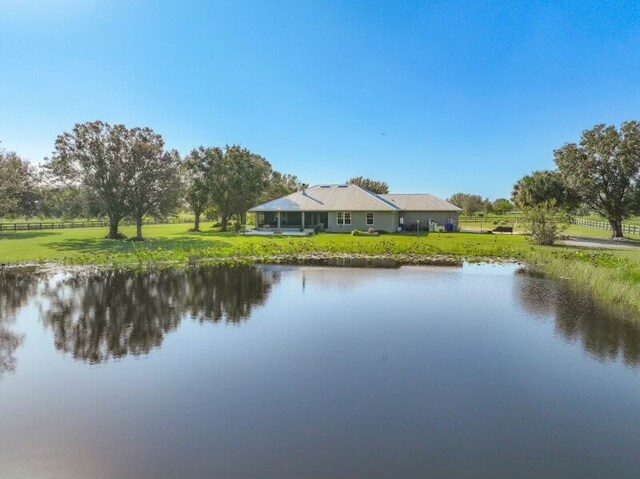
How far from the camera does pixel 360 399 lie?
7.89 metres

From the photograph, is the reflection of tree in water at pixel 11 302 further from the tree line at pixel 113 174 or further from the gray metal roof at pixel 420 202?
the gray metal roof at pixel 420 202

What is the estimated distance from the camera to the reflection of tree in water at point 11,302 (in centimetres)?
1008

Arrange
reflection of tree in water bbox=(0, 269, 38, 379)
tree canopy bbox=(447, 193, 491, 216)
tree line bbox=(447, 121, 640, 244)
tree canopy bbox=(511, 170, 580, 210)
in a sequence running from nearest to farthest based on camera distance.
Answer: reflection of tree in water bbox=(0, 269, 38, 379) < tree line bbox=(447, 121, 640, 244) < tree canopy bbox=(511, 170, 580, 210) < tree canopy bbox=(447, 193, 491, 216)

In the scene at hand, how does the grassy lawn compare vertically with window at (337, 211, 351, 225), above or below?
below

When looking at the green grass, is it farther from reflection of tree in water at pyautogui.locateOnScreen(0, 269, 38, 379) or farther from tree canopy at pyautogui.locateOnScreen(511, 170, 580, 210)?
tree canopy at pyautogui.locateOnScreen(511, 170, 580, 210)

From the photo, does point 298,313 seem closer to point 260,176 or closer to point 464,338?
point 464,338

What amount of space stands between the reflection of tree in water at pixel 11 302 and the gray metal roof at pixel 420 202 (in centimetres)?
3518

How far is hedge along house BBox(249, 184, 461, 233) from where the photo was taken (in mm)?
45156

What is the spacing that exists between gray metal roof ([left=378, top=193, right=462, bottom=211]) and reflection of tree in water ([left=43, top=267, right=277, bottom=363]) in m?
29.7

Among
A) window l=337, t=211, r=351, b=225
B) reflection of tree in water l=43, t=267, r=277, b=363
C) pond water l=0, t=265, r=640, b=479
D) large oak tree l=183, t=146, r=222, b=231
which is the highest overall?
large oak tree l=183, t=146, r=222, b=231

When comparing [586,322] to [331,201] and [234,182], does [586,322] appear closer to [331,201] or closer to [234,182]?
[331,201]

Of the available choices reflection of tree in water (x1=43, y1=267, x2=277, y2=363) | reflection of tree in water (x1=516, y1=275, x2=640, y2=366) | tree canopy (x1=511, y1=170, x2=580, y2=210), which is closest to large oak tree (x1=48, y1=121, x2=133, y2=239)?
reflection of tree in water (x1=43, y1=267, x2=277, y2=363)

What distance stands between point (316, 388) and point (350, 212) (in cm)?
3778

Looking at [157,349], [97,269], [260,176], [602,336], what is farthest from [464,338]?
[260,176]
